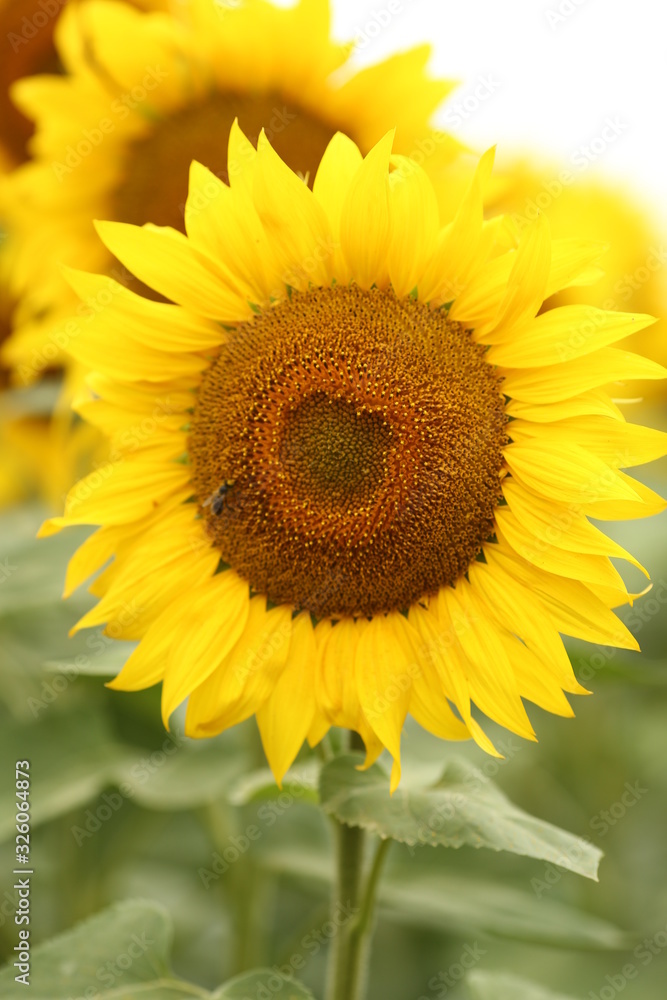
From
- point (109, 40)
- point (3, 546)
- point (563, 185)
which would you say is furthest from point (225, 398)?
point (563, 185)

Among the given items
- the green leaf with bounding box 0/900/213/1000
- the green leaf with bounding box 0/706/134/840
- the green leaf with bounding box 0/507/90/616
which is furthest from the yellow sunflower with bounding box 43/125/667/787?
the green leaf with bounding box 0/706/134/840

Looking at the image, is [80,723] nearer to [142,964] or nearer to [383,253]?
[142,964]

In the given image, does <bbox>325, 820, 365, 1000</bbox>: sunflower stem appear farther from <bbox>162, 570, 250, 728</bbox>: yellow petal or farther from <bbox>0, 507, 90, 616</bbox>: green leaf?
<bbox>0, 507, 90, 616</bbox>: green leaf

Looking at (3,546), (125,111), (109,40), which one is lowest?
(3,546)

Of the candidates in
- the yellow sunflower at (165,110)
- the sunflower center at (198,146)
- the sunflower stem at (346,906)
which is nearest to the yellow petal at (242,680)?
the sunflower stem at (346,906)

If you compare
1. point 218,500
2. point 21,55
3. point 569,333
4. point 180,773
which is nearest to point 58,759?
point 180,773

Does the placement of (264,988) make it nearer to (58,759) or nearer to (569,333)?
(58,759)

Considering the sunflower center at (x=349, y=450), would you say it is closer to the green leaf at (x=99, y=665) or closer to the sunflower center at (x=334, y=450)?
the sunflower center at (x=334, y=450)

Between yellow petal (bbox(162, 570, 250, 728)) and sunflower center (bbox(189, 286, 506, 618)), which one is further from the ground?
sunflower center (bbox(189, 286, 506, 618))
